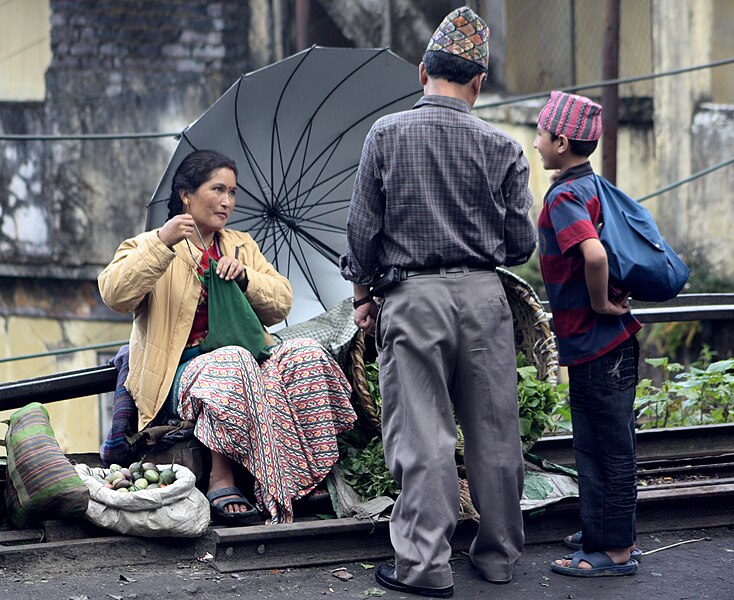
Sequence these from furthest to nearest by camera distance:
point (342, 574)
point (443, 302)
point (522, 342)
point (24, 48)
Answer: point (24, 48)
point (522, 342)
point (342, 574)
point (443, 302)

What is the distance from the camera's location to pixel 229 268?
4922 millimetres

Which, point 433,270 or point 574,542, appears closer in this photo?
point 433,270

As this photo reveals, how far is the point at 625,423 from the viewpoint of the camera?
4320 millimetres

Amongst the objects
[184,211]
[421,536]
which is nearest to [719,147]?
[184,211]

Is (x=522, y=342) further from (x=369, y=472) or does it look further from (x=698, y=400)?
(x=698, y=400)

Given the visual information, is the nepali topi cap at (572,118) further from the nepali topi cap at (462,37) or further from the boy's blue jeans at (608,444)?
the boy's blue jeans at (608,444)

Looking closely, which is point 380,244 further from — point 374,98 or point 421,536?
point 374,98

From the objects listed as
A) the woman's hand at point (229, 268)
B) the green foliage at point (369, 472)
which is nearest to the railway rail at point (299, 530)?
the green foliage at point (369, 472)

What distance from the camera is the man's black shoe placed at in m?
4.07

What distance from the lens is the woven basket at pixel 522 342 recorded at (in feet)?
16.3

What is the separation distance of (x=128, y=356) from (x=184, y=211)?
0.67 m

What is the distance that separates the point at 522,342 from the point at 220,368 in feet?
4.65

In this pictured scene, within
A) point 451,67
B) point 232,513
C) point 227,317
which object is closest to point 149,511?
point 232,513

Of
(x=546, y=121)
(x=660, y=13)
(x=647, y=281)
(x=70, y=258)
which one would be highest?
(x=660, y=13)
